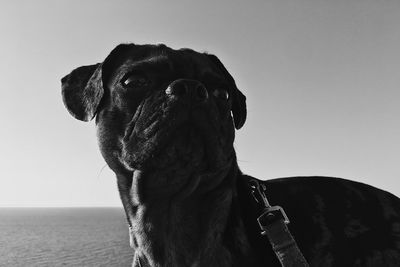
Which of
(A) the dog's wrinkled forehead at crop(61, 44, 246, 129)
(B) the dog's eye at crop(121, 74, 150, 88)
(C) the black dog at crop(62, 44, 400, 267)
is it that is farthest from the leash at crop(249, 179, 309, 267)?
(B) the dog's eye at crop(121, 74, 150, 88)

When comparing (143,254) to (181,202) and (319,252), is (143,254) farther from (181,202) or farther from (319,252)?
(319,252)

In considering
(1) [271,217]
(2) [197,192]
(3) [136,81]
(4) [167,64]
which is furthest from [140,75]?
(1) [271,217]

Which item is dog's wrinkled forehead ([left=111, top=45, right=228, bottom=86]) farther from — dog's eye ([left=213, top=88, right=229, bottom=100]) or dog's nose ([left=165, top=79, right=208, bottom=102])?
dog's nose ([left=165, top=79, right=208, bottom=102])

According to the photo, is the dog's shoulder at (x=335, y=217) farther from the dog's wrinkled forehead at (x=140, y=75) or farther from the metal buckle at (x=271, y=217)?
the dog's wrinkled forehead at (x=140, y=75)

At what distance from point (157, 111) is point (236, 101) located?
1.52m

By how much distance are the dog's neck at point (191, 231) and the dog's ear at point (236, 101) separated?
1213mm

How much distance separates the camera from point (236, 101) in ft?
16.4

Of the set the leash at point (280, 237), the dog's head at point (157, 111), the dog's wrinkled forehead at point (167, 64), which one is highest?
the dog's wrinkled forehead at point (167, 64)

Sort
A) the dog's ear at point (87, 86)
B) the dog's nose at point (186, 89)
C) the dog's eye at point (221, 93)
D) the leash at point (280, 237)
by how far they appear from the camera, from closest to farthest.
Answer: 1. the leash at point (280, 237)
2. the dog's nose at point (186, 89)
3. the dog's eye at point (221, 93)
4. the dog's ear at point (87, 86)

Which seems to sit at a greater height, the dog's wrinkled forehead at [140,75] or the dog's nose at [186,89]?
the dog's wrinkled forehead at [140,75]

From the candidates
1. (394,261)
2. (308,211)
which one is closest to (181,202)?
(308,211)

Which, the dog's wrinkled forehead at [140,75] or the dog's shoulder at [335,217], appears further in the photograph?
the dog's wrinkled forehead at [140,75]

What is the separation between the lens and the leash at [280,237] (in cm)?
328

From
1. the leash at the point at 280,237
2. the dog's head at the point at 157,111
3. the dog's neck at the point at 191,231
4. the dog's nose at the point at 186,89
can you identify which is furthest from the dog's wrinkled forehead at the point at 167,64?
the leash at the point at 280,237
